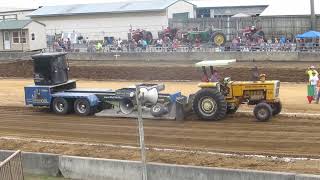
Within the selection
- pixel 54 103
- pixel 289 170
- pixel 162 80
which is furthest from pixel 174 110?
pixel 162 80

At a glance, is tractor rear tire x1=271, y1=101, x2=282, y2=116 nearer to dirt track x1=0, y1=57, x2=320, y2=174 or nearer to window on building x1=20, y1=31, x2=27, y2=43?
dirt track x1=0, y1=57, x2=320, y2=174

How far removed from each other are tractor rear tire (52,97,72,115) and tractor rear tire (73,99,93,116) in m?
0.28

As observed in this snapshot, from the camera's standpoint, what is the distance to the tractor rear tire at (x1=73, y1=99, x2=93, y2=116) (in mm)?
21172

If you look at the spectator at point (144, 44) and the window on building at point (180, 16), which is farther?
the window on building at point (180, 16)

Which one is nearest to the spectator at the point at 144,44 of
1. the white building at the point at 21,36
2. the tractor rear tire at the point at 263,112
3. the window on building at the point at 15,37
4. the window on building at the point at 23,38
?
the white building at the point at 21,36

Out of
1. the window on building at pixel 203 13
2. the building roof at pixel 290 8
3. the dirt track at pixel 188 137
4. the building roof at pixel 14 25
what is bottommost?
the dirt track at pixel 188 137

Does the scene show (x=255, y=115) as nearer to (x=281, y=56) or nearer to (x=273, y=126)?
(x=273, y=126)

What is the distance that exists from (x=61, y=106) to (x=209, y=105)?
6.15m

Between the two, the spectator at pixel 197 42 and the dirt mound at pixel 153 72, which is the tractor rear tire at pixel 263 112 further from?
the spectator at pixel 197 42

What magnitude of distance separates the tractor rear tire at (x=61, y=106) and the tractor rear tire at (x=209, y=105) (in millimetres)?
5284

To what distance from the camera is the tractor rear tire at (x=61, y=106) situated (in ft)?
71.0


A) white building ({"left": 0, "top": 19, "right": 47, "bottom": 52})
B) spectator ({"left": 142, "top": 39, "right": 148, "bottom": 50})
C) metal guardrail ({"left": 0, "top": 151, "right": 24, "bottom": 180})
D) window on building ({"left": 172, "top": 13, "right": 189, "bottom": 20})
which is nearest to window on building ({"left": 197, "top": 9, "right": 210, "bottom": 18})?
window on building ({"left": 172, "top": 13, "right": 189, "bottom": 20})

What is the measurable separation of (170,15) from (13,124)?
37127 millimetres

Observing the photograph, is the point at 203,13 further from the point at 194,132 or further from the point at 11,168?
the point at 11,168
